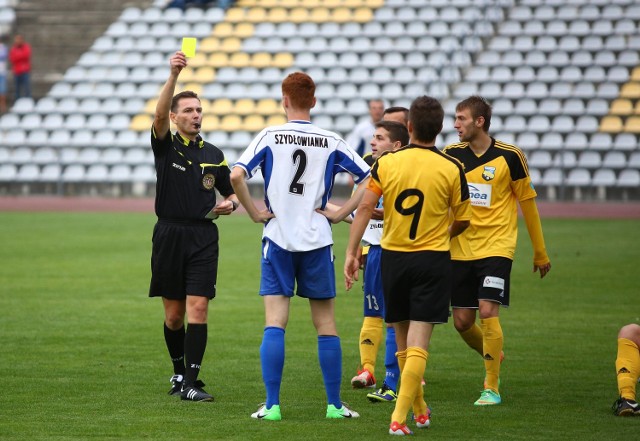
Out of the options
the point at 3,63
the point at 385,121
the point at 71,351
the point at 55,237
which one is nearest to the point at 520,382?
the point at 385,121

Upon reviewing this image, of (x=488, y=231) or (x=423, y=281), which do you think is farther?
(x=488, y=231)

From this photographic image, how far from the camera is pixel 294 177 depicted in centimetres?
678

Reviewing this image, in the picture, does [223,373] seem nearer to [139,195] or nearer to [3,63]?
[139,195]

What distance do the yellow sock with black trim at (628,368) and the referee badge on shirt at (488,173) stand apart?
1.46m

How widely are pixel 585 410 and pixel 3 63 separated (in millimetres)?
27376

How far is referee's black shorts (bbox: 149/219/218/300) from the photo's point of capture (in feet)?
24.9

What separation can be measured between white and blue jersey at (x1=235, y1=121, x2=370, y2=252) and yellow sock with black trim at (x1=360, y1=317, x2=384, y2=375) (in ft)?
5.25

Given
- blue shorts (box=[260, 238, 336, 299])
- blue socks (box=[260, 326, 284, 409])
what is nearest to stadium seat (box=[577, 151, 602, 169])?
blue shorts (box=[260, 238, 336, 299])

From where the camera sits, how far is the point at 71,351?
9.45 metres

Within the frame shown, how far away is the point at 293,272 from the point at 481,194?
160cm

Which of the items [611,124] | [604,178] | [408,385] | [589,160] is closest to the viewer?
[408,385]

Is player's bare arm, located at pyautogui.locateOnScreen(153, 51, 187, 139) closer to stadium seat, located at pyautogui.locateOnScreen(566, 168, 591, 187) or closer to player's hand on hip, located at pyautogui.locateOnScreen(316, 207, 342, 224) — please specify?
player's hand on hip, located at pyautogui.locateOnScreen(316, 207, 342, 224)

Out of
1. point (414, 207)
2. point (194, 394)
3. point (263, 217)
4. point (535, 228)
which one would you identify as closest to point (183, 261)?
point (194, 394)

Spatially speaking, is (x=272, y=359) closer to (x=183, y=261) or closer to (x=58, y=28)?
(x=183, y=261)
